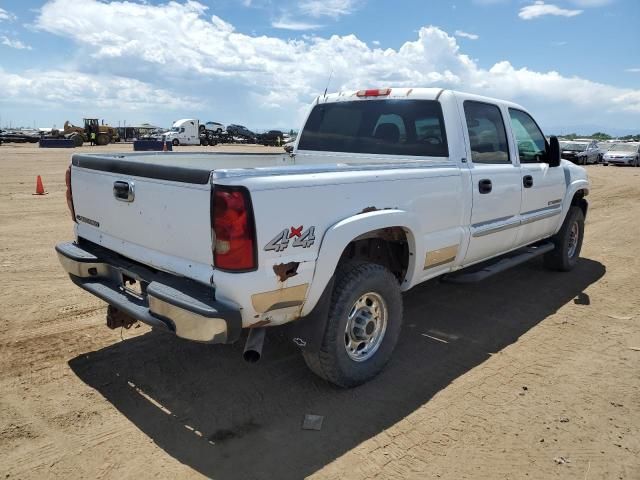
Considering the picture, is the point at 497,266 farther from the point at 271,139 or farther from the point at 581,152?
the point at 271,139

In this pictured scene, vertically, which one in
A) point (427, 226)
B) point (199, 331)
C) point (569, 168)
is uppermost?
point (569, 168)

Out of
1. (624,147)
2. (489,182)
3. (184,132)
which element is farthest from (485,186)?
(184,132)

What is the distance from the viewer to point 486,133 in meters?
4.58

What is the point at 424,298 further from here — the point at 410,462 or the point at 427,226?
the point at 410,462

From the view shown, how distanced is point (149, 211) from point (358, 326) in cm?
151

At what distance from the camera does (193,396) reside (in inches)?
131

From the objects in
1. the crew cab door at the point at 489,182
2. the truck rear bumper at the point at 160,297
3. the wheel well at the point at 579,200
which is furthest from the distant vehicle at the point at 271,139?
the truck rear bumper at the point at 160,297

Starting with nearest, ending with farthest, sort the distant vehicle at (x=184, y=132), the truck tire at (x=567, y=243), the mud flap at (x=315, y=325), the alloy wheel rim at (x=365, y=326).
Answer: the mud flap at (x=315, y=325)
the alloy wheel rim at (x=365, y=326)
the truck tire at (x=567, y=243)
the distant vehicle at (x=184, y=132)

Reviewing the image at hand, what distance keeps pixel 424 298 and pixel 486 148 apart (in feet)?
5.41

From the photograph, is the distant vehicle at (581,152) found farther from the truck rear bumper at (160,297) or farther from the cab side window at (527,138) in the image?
the truck rear bumper at (160,297)

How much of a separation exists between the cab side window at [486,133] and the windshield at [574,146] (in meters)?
27.7

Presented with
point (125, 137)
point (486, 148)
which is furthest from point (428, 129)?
point (125, 137)

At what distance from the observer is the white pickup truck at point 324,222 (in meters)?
2.68

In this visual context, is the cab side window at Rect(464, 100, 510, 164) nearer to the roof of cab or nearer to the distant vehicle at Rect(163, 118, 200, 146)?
the roof of cab
